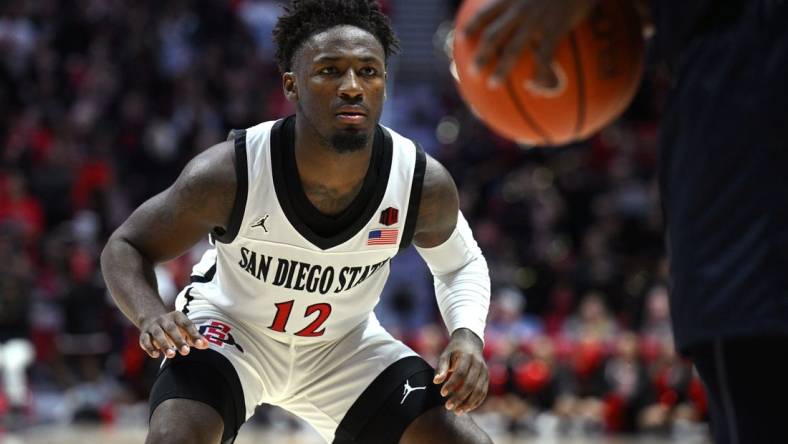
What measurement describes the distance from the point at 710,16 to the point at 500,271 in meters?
9.68

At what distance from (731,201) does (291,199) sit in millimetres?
1964

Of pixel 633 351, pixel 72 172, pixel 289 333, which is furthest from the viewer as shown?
pixel 72 172

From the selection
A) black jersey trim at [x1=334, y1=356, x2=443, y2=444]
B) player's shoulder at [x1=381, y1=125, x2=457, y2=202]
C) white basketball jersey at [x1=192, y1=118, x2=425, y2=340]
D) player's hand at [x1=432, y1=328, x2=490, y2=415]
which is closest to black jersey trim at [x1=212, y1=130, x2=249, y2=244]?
white basketball jersey at [x1=192, y1=118, x2=425, y2=340]

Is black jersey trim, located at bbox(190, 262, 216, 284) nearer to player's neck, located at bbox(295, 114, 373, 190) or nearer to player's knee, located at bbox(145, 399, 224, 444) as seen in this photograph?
player's neck, located at bbox(295, 114, 373, 190)

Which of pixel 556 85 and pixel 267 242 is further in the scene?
pixel 267 242

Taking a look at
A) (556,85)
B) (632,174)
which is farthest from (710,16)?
(632,174)

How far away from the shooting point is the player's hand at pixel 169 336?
3.12 m

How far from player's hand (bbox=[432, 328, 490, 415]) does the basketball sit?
0.71 m

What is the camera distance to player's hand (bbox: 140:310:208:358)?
3.12 m

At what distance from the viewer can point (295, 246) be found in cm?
360

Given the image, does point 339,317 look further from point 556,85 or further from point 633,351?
point 633,351

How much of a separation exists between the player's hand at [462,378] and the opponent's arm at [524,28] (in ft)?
5.01

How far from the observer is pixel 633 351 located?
945cm

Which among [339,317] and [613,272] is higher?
[339,317]
